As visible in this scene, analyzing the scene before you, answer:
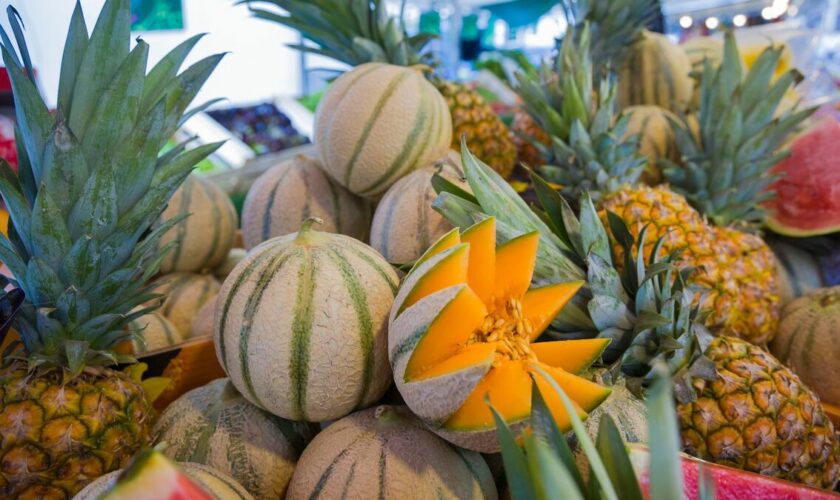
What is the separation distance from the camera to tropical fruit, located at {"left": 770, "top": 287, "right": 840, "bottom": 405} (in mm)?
1648

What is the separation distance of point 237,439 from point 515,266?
2.06 feet

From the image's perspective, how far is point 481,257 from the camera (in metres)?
1.03

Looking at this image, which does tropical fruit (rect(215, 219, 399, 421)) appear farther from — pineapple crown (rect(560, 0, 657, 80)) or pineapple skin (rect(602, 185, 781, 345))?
pineapple crown (rect(560, 0, 657, 80))

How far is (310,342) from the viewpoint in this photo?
103 cm

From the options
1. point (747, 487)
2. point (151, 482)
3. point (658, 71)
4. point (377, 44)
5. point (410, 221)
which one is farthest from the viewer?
point (658, 71)

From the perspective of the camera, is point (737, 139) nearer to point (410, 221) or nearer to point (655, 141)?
point (655, 141)

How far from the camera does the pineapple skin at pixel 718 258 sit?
1.57 m

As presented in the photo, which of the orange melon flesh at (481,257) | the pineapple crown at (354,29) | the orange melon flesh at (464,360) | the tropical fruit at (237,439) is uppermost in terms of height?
the pineapple crown at (354,29)

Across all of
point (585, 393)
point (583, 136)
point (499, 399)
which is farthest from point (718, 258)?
point (499, 399)

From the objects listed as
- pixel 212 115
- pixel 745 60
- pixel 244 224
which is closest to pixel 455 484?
pixel 244 224

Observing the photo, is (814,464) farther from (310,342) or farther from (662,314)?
(310,342)

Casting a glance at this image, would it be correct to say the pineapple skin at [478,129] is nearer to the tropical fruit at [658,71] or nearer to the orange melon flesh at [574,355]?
the tropical fruit at [658,71]

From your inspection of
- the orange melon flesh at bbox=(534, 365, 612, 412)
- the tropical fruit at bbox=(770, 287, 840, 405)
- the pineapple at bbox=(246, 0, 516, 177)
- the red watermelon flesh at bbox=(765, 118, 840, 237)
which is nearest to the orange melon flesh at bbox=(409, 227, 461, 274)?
the orange melon flesh at bbox=(534, 365, 612, 412)

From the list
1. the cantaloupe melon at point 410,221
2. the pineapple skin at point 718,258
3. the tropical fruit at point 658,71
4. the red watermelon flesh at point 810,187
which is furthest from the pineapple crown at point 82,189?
the tropical fruit at point 658,71
